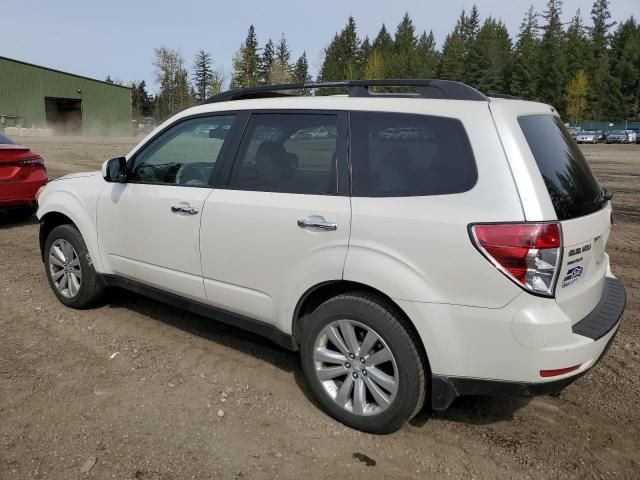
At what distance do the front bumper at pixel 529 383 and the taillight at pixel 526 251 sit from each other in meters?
0.38

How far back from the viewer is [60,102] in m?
55.3

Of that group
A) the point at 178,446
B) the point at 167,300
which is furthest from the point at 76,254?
the point at 178,446

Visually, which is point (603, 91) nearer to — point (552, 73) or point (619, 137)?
point (552, 73)

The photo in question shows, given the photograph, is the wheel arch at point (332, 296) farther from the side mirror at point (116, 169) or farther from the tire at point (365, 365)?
the side mirror at point (116, 169)

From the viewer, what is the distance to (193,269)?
3.78 meters

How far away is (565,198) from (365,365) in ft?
4.45

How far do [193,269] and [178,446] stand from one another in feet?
4.04

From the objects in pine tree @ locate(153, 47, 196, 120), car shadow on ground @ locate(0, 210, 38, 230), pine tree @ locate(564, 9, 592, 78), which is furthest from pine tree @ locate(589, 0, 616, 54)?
car shadow on ground @ locate(0, 210, 38, 230)

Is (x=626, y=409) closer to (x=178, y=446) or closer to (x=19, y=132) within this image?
(x=178, y=446)

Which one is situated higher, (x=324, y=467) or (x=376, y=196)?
(x=376, y=196)

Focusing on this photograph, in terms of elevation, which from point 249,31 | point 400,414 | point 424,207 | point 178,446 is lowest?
point 178,446

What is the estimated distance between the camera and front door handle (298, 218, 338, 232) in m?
3.01

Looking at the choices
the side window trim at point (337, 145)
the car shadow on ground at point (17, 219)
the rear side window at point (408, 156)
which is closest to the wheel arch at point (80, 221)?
the side window trim at point (337, 145)

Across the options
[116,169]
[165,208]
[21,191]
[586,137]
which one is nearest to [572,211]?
[165,208]
